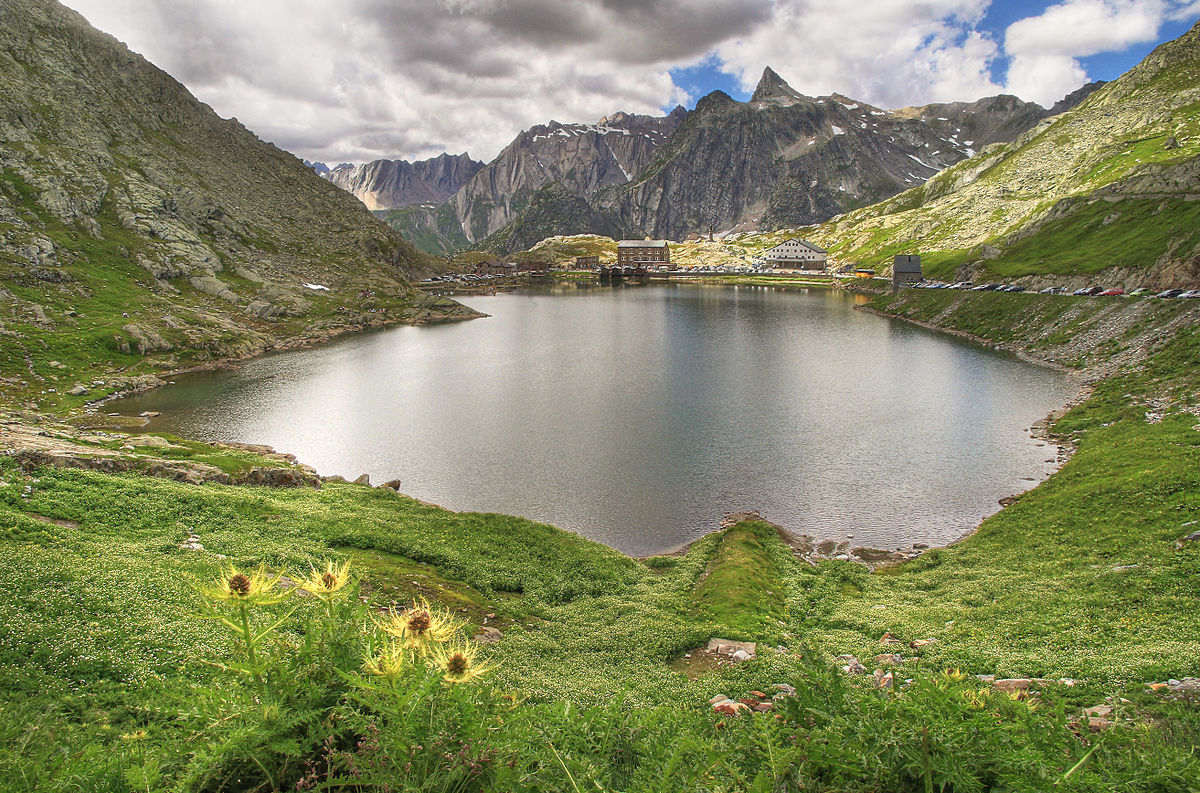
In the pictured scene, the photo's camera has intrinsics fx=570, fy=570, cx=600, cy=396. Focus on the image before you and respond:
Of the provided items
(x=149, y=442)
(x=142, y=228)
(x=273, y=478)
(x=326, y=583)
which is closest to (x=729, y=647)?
(x=326, y=583)

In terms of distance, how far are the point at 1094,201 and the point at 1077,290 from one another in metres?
39.7

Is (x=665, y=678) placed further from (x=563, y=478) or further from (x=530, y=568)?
(x=563, y=478)

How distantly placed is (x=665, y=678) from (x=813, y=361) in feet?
204

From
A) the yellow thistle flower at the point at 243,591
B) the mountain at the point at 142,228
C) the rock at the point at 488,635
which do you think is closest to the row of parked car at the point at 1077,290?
the rock at the point at 488,635

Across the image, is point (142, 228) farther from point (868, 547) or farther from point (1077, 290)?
point (1077, 290)

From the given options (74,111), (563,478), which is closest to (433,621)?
(563,478)

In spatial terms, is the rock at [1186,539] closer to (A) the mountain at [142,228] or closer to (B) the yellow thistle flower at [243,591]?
(B) the yellow thistle flower at [243,591]

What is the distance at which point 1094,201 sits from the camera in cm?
10062

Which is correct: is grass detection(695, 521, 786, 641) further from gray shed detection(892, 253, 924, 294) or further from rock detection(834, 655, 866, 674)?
gray shed detection(892, 253, 924, 294)

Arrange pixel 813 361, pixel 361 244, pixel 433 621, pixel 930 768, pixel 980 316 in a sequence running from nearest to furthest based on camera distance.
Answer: pixel 930 768 → pixel 433 621 → pixel 813 361 → pixel 980 316 → pixel 361 244

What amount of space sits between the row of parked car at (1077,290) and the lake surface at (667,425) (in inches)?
567

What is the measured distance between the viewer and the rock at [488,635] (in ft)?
50.3

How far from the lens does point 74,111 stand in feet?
380

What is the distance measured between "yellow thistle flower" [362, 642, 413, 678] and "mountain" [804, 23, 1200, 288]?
87.1 meters
